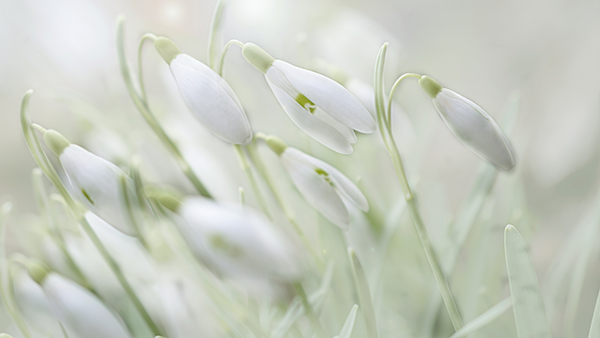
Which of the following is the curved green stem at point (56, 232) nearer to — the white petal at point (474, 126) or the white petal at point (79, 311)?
the white petal at point (79, 311)

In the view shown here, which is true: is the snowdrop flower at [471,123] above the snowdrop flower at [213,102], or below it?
above

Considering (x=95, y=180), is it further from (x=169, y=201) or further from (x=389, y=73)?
(x=389, y=73)

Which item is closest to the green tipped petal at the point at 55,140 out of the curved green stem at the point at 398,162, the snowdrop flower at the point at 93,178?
the snowdrop flower at the point at 93,178

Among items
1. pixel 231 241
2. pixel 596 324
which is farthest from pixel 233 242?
pixel 596 324

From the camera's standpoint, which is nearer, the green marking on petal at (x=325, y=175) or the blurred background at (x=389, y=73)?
the green marking on petal at (x=325, y=175)

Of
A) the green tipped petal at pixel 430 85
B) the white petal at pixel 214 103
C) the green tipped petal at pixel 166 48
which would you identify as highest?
the green tipped petal at pixel 430 85

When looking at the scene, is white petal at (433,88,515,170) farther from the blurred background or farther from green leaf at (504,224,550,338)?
the blurred background
